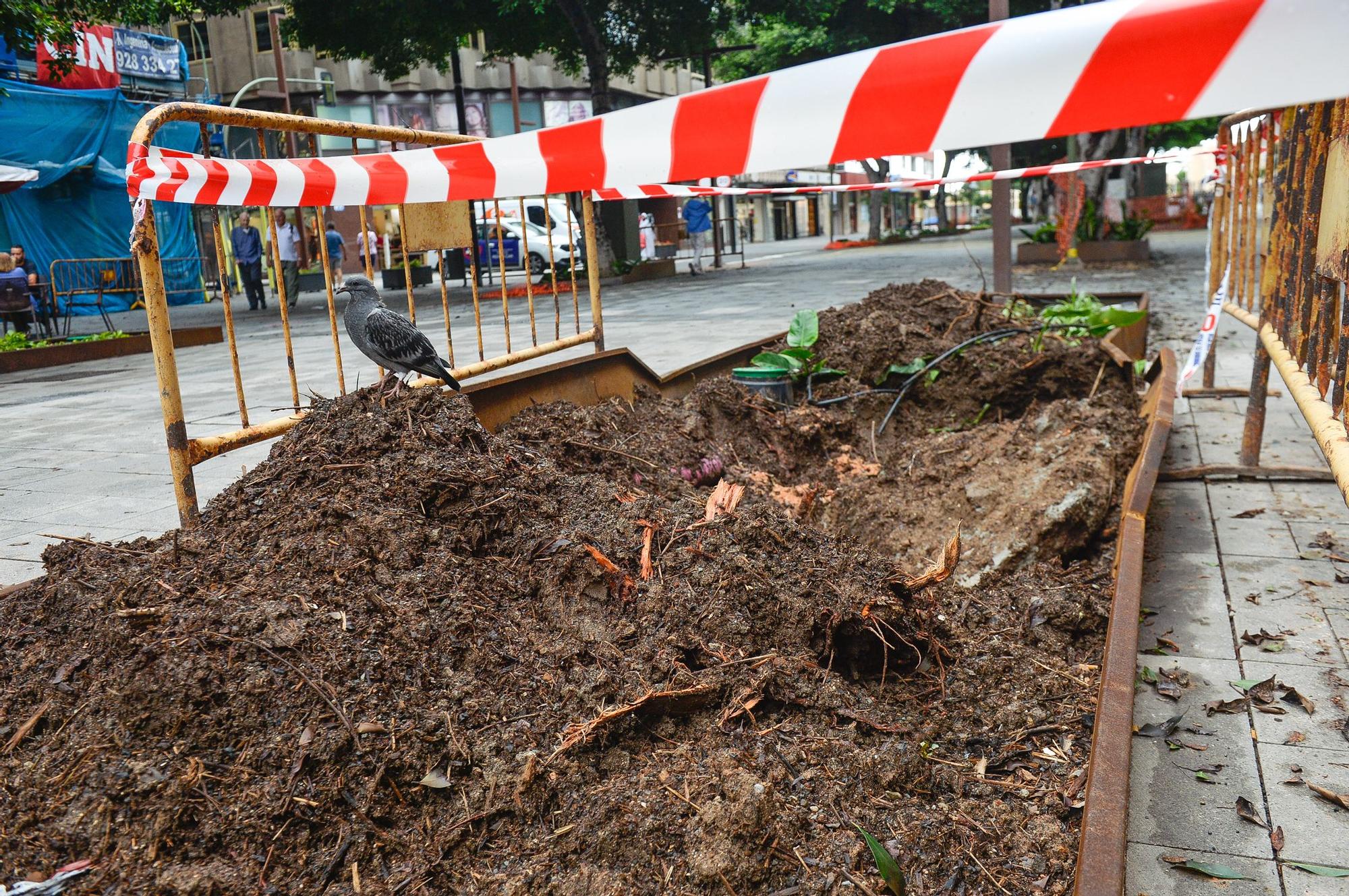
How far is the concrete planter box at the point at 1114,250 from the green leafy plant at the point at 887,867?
17.8 metres

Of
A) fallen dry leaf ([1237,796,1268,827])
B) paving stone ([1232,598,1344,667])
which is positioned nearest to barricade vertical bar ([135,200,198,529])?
fallen dry leaf ([1237,796,1268,827])

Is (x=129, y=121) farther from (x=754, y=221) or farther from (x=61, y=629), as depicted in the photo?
(x=754, y=221)

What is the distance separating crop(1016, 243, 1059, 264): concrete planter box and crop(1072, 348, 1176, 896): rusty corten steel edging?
16.7 m

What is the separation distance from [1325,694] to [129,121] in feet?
75.4

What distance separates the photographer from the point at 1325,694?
2932mm

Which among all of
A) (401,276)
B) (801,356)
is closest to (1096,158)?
(401,276)

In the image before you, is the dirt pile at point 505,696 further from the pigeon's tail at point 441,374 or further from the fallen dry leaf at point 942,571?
the pigeon's tail at point 441,374

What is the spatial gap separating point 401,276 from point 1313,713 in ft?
65.8

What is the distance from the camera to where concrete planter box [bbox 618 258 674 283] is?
69.6 feet

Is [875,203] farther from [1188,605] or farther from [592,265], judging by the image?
[1188,605]

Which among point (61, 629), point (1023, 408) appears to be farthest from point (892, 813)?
point (1023, 408)

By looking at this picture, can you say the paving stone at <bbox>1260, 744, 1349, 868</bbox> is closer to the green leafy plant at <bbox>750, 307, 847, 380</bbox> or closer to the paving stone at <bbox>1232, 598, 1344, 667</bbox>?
the paving stone at <bbox>1232, 598, 1344, 667</bbox>

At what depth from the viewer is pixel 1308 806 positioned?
240 cm

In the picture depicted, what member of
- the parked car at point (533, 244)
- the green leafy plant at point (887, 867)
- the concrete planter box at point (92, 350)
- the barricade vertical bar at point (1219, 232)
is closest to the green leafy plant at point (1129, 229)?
the parked car at point (533, 244)
